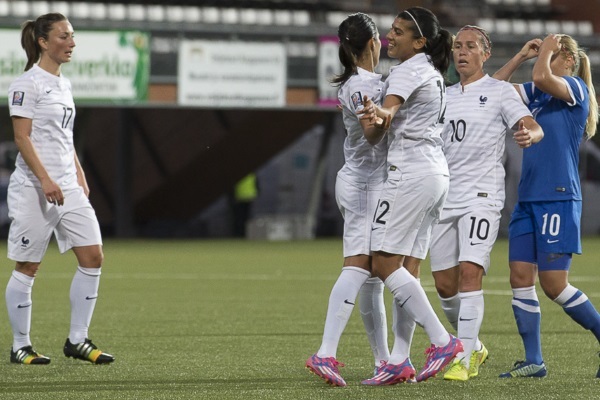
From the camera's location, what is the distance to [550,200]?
23.6 ft

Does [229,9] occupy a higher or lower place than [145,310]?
higher

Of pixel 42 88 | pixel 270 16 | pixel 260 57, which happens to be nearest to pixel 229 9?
pixel 270 16

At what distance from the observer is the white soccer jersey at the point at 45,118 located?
7719 millimetres

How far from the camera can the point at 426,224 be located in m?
6.78

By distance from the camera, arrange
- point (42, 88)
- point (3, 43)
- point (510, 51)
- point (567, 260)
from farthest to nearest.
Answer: point (510, 51) → point (3, 43) → point (42, 88) → point (567, 260)

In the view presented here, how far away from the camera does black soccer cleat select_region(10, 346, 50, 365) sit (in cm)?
780

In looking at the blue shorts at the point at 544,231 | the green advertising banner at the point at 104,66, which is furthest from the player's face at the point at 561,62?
the green advertising banner at the point at 104,66

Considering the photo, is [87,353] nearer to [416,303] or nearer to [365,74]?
[416,303]

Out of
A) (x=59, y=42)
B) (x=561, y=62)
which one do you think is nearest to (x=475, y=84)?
(x=561, y=62)

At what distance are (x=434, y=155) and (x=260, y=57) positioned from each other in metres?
20.8

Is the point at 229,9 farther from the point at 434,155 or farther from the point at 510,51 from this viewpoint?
the point at 434,155

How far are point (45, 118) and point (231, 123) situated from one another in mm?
22391

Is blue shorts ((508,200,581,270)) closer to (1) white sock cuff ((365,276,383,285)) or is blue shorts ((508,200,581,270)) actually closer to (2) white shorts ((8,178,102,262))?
(1) white sock cuff ((365,276,383,285))

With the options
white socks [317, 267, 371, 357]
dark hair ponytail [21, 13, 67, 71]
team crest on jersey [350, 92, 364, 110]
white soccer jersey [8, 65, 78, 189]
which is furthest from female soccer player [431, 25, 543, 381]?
dark hair ponytail [21, 13, 67, 71]
